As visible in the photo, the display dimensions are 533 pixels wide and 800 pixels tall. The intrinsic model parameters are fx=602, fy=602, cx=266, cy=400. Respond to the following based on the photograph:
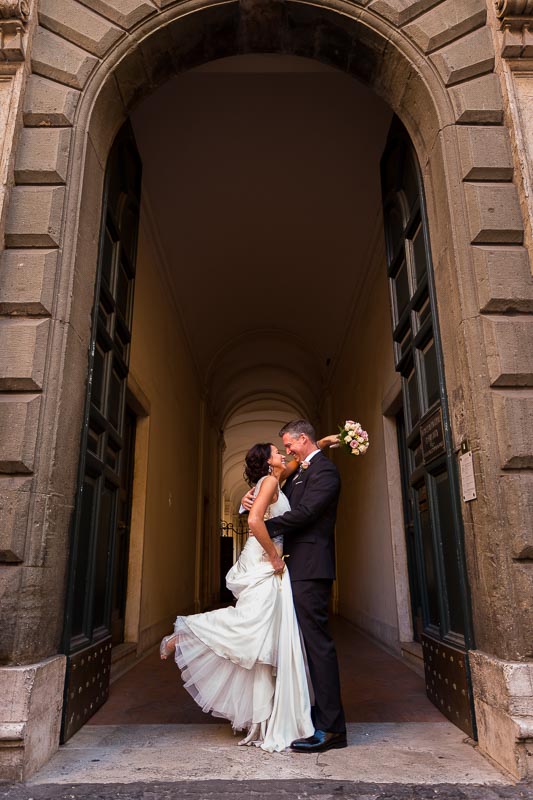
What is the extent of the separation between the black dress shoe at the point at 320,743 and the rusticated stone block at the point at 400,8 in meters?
4.23

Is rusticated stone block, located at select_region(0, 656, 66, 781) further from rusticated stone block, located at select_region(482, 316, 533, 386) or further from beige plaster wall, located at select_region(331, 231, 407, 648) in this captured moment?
beige plaster wall, located at select_region(331, 231, 407, 648)

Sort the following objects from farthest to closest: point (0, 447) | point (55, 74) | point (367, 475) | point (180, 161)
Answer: point (367, 475) → point (180, 161) → point (55, 74) → point (0, 447)

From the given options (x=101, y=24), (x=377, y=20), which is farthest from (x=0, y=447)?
(x=377, y=20)

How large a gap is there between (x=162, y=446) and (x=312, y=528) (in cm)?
491

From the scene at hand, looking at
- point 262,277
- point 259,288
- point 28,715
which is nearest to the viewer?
point 28,715

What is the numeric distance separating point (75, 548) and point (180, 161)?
5067 millimetres

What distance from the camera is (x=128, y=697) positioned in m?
4.32

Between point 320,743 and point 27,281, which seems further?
point 27,281

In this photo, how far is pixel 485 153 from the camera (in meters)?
3.55

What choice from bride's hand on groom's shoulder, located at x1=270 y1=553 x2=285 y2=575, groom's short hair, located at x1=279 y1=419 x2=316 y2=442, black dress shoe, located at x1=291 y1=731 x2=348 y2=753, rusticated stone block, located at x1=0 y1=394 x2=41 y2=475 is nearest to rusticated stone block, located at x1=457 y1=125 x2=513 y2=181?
groom's short hair, located at x1=279 y1=419 x2=316 y2=442

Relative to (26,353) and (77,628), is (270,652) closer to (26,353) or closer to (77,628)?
(77,628)

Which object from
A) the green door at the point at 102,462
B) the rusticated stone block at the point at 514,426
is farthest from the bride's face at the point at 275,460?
the rusticated stone block at the point at 514,426

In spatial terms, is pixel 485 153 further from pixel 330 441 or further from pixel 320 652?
pixel 320 652

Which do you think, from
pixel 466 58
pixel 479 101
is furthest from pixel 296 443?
pixel 466 58
